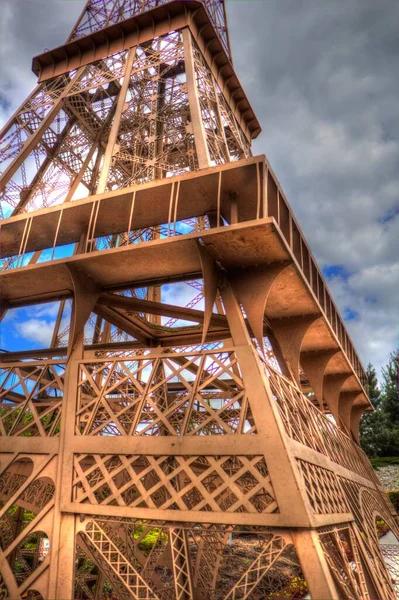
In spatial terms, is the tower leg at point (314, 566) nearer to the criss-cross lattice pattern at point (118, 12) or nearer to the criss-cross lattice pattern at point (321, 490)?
the criss-cross lattice pattern at point (321, 490)

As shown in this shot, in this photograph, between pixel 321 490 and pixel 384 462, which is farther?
pixel 384 462

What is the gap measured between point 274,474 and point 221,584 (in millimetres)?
14487

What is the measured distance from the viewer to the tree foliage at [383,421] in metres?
42.7

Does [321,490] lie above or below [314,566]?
above

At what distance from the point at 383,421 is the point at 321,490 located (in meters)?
43.3

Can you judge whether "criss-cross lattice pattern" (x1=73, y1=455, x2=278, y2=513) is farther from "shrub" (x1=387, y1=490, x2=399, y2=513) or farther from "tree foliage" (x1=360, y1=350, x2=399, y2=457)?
"tree foliage" (x1=360, y1=350, x2=399, y2=457)

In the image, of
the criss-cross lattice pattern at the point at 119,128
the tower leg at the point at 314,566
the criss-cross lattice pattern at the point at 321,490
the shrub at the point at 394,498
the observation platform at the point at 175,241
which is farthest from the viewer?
the shrub at the point at 394,498

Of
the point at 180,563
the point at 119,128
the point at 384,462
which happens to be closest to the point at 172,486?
the point at 180,563

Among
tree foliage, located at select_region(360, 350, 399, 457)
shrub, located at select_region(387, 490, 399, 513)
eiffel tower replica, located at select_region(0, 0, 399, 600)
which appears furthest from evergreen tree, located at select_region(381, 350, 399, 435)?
eiffel tower replica, located at select_region(0, 0, 399, 600)

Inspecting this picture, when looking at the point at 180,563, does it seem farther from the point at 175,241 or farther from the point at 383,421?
the point at 383,421

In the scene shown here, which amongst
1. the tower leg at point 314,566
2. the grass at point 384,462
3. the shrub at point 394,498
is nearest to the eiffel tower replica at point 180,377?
the tower leg at point 314,566

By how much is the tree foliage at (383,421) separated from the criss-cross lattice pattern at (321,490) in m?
38.4

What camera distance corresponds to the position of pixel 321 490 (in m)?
7.77

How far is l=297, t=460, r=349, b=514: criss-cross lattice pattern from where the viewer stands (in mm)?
7031
